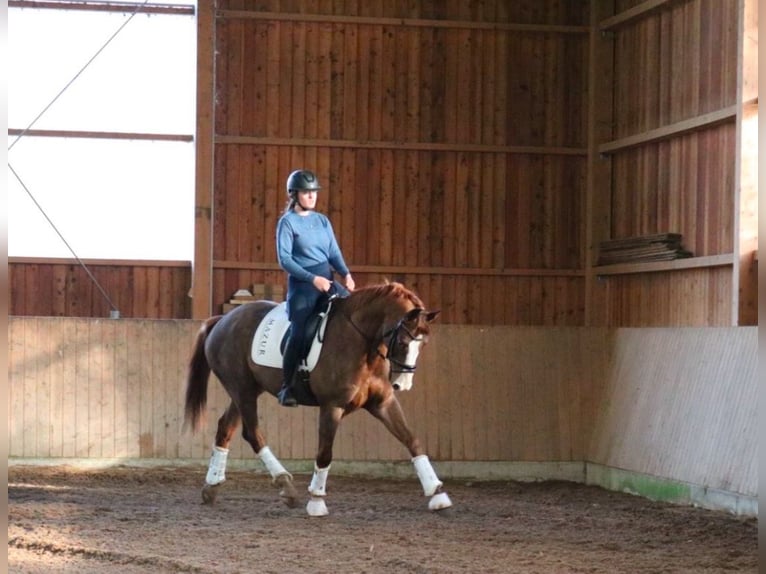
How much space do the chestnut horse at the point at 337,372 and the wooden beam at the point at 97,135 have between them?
16.4 ft

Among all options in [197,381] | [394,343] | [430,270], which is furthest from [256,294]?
[394,343]

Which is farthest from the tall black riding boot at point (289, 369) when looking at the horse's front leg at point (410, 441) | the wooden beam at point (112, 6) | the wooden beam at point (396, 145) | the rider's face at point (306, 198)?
the wooden beam at point (112, 6)

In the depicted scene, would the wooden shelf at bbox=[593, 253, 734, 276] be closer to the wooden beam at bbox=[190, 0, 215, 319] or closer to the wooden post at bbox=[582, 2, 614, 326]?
the wooden post at bbox=[582, 2, 614, 326]

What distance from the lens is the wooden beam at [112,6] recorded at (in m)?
12.7

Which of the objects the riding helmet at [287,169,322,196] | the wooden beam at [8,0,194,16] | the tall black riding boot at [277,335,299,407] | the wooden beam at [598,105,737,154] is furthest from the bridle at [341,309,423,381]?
the wooden beam at [8,0,194,16]

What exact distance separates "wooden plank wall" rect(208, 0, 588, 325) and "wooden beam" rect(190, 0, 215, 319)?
278 millimetres

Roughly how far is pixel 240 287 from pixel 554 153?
13.3ft

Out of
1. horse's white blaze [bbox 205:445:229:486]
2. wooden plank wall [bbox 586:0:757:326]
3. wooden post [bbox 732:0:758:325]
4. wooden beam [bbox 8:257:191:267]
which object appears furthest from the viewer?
wooden beam [bbox 8:257:191:267]

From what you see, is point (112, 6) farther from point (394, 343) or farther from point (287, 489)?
point (394, 343)

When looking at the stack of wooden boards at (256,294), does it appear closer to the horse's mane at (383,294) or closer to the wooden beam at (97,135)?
the wooden beam at (97,135)

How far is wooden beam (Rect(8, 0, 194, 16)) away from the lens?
Result: 41.6 feet

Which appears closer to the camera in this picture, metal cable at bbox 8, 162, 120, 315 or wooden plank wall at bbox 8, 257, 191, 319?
metal cable at bbox 8, 162, 120, 315

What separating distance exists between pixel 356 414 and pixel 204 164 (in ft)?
→ 11.6

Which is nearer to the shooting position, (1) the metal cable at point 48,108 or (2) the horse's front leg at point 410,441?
(2) the horse's front leg at point 410,441
